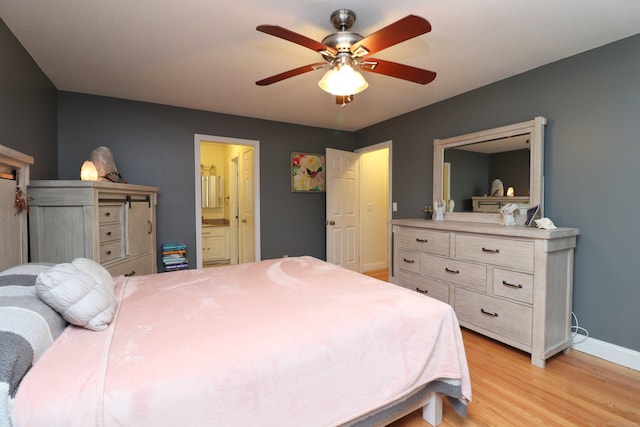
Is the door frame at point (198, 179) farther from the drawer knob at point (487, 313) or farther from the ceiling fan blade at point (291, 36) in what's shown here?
the drawer knob at point (487, 313)

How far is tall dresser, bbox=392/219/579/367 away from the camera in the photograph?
7.22ft

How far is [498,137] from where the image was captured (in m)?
2.88

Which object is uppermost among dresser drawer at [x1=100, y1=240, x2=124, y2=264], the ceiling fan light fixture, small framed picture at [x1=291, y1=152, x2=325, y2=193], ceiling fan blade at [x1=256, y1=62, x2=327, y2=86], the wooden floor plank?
ceiling fan blade at [x1=256, y1=62, x2=327, y2=86]

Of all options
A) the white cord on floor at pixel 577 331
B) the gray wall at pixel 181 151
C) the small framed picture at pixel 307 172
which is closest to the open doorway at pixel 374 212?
the gray wall at pixel 181 151

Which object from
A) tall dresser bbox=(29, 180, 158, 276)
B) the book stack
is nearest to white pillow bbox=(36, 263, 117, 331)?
tall dresser bbox=(29, 180, 158, 276)

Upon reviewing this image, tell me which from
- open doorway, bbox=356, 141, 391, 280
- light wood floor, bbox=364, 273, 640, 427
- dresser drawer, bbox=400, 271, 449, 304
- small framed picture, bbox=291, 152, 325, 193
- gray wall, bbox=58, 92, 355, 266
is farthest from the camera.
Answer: open doorway, bbox=356, 141, 391, 280

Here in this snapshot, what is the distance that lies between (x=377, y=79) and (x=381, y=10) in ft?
3.50

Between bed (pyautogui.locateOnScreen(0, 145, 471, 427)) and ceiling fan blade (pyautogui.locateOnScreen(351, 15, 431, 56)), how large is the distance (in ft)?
4.38

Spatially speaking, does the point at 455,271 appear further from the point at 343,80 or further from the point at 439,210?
the point at 343,80

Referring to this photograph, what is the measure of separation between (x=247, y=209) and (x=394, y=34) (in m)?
3.63

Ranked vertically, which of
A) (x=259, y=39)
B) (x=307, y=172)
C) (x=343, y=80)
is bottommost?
(x=307, y=172)

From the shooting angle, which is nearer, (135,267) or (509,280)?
(509,280)

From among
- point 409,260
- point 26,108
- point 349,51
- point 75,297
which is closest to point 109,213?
point 26,108

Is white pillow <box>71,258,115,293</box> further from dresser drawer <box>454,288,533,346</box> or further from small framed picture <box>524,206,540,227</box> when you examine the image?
small framed picture <box>524,206,540,227</box>
